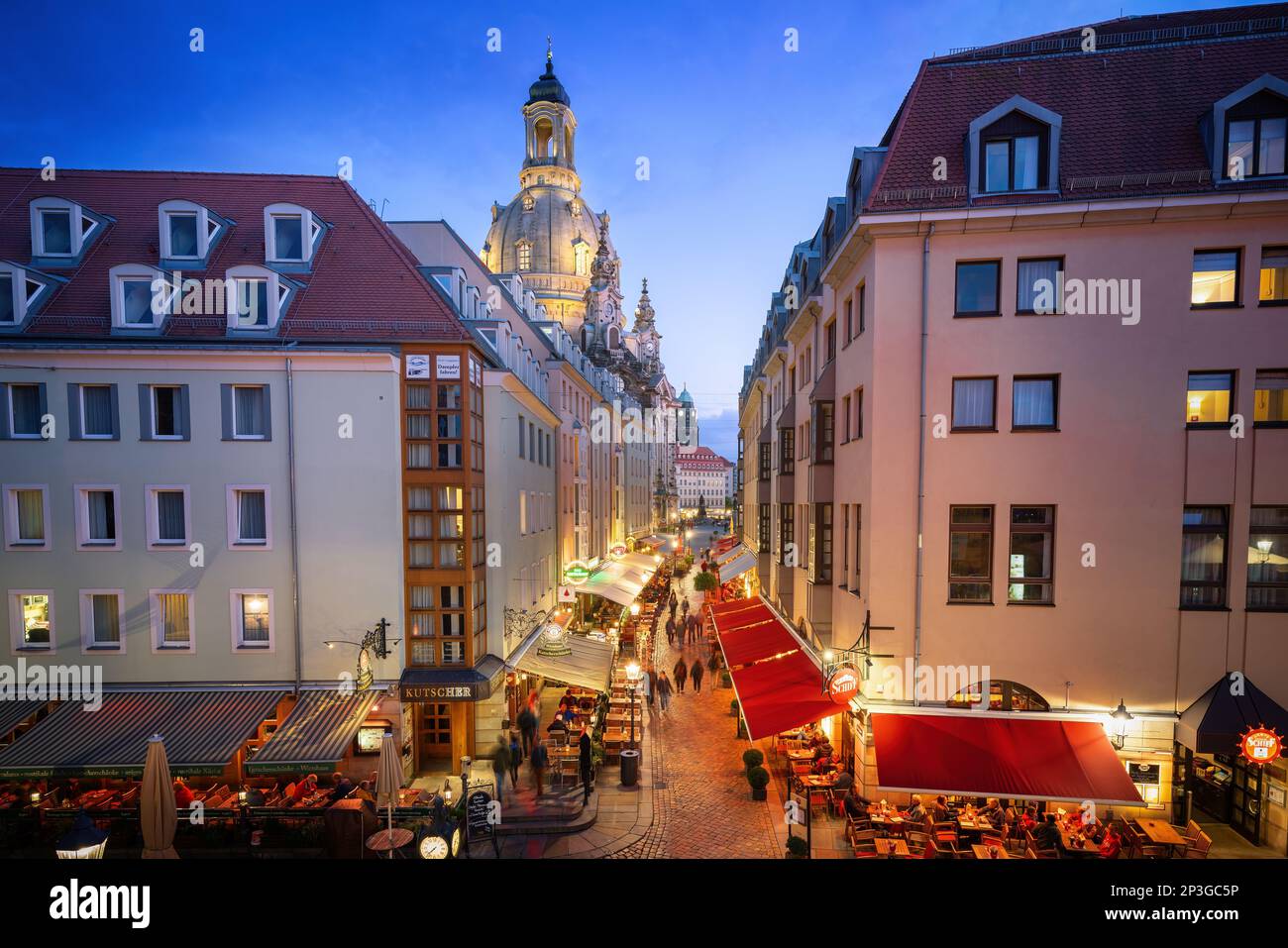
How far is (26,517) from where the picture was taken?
16844 millimetres

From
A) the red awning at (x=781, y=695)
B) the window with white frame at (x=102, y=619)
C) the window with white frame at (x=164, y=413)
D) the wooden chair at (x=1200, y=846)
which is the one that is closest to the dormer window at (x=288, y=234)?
the window with white frame at (x=164, y=413)

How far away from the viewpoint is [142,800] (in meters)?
11.8

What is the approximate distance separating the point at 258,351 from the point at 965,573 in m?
18.4

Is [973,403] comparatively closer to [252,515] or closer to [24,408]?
[252,515]

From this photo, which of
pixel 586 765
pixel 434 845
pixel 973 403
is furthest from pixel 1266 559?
pixel 434 845

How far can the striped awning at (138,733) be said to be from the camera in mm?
14117

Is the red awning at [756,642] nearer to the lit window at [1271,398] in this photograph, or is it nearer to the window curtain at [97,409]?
the lit window at [1271,398]

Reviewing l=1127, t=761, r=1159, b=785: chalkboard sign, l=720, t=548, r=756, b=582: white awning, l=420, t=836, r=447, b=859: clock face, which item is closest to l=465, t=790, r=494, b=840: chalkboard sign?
l=420, t=836, r=447, b=859: clock face

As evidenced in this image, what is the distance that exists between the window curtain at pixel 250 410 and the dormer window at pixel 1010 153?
18489 mm

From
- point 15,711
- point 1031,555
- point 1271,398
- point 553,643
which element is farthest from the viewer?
point 553,643

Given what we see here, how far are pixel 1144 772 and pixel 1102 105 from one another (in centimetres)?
1509
